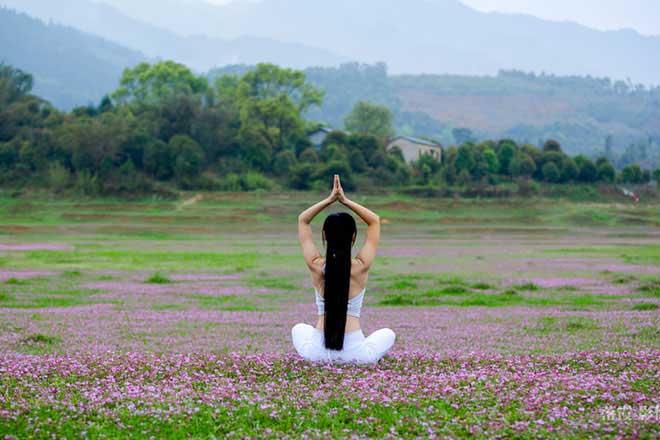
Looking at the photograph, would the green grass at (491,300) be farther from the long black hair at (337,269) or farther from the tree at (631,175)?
the tree at (631,175)

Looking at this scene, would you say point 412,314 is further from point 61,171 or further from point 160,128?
point 160,128

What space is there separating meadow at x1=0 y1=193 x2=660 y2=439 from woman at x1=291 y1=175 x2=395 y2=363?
1.12 feet

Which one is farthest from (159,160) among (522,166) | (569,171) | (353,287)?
(353,287)

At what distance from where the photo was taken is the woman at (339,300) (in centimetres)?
999

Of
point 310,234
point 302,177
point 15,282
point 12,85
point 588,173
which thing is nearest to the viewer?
point 310,234

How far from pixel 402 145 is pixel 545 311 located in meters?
106

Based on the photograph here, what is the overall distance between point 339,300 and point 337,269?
0.38 metres

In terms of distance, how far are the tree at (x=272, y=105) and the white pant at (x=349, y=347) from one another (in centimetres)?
8778

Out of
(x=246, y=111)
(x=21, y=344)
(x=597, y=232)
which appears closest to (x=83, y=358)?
(x=21, y=344)

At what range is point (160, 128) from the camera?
316ft

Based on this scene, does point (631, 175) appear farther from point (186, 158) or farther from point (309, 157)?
point (186, 158)

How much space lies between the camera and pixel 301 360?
34.2ft

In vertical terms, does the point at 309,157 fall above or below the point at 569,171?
above

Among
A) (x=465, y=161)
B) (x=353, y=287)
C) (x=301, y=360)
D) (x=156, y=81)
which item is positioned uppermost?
(x=156, y=81)
